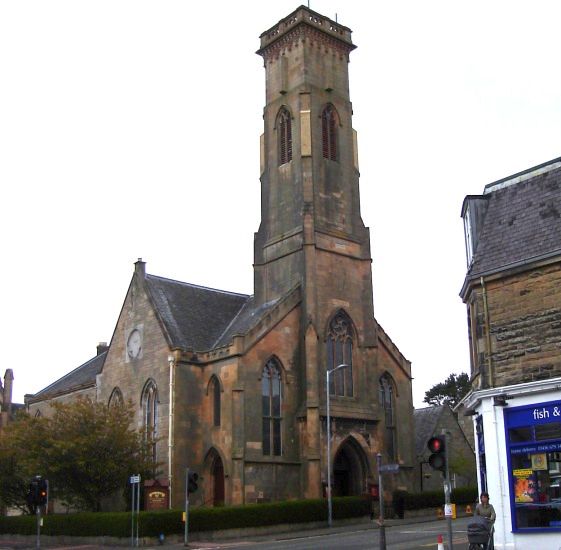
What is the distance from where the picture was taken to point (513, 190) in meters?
25.6

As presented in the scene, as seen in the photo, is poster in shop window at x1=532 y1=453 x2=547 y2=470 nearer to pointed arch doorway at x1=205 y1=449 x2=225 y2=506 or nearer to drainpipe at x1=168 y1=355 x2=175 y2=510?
pointed arch doorway at x1=205 y1=449 x2=225 y2=506

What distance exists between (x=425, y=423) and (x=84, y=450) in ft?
102

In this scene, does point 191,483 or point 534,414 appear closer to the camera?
point 534,414

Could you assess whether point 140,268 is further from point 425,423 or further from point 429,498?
point 425,423

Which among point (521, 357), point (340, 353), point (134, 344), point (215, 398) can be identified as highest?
point (134, 344)

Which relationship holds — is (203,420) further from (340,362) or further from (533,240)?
(533,240)

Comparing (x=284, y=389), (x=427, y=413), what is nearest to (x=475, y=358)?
(x=284, y=389)

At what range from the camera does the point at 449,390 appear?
113875mm

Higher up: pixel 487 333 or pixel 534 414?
pixel 487 333

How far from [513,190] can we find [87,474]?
25.8m

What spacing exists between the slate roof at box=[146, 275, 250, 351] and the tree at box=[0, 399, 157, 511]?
22.7 ft

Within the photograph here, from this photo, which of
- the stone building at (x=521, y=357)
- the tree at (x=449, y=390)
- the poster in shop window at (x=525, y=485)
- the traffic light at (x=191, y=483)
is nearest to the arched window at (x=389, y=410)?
the traffic light at (x=191, y=483)

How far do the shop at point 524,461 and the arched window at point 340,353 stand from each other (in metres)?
25.0

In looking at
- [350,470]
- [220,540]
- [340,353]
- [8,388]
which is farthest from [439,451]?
Result: [8,388]
